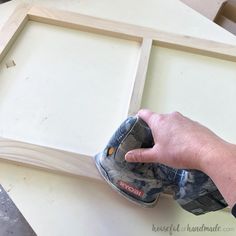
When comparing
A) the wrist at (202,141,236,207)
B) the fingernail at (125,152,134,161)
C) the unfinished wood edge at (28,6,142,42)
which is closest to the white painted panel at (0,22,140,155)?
the unfinished wood edge at (28,6,142,42)

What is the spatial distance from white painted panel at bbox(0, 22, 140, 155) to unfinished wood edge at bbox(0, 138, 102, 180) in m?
0.02

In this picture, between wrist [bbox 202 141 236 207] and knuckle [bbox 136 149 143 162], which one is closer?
wrist [bbox 202 141 236 207]

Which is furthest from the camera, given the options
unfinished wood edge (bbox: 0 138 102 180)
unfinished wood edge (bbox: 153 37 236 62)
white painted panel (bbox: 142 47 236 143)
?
unfinished wood edge (bbox: 153 37 236 62)

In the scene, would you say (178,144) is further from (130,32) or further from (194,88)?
(130,32)

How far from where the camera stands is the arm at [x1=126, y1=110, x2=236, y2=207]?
456 mm

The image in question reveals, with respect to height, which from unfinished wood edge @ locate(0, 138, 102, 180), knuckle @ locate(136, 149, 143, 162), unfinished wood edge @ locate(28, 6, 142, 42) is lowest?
unfinished wood edge @ locate(0, 138, 102, 180)

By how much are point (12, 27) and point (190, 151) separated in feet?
2.05

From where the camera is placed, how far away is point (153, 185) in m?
0.62

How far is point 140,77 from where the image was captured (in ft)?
2.70

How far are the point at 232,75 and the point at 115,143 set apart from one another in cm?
46

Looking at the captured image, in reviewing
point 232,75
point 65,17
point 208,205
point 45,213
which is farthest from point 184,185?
point 65,17

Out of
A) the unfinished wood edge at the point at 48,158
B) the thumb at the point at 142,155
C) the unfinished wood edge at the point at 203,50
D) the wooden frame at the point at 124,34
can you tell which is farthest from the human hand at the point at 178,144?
the unfinished wood edge at the point at 203,50

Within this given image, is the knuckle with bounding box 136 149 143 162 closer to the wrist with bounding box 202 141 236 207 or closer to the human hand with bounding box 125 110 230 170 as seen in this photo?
the human hand with bounding box 125 110 230 170

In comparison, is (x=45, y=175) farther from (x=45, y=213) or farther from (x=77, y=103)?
(x=77, y=103)
